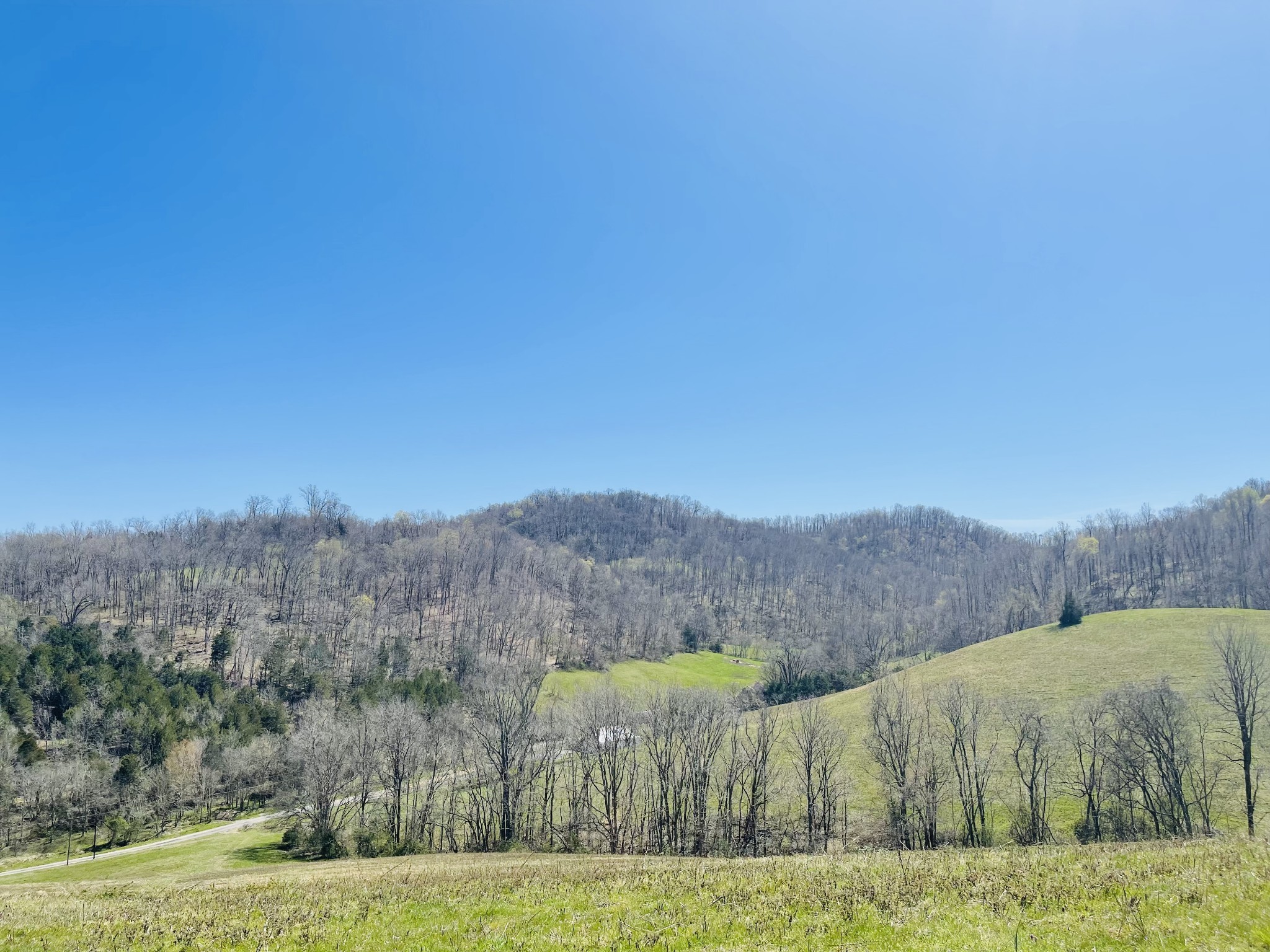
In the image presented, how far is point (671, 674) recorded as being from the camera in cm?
14200

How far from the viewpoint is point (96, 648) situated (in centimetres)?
9825

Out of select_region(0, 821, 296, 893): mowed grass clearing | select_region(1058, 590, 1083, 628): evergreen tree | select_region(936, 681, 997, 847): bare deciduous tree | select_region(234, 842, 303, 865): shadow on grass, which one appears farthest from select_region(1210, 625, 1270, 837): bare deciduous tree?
select_region(234, 842, 303, 865): shadow on grass

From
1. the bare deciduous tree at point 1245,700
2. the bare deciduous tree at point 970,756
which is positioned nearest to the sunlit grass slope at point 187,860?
the bare deciduous tree at point 970,756

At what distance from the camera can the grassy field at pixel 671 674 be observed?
125 m

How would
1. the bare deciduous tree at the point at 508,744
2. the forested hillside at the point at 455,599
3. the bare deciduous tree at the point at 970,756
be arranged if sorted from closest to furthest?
the bare deciduous tree at the point at 970,756
the bare deciduous tree at the point at 508,744
the forested hillside at the point at 455,599

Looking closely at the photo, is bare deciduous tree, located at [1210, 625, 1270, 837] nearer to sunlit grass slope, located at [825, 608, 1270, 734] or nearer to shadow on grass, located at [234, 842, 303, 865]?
sunlit grass slope, located at [825, 608, 1270, 734]

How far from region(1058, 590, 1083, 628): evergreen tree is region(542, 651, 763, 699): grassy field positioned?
57.0 metres

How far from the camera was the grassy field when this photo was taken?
124938 mm

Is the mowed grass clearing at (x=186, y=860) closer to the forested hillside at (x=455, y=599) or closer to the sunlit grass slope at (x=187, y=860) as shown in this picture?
the sunlit grass slope at (x=187, y=860)

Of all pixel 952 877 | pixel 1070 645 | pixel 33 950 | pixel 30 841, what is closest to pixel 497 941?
pixel 33 950

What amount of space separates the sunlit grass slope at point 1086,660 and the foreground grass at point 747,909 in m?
58.9

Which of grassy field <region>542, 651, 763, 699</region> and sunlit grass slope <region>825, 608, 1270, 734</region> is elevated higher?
sunlit grass slope <region>825, 608, 1270, 734</region>

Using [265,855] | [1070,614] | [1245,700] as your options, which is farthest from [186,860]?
[1070,614]

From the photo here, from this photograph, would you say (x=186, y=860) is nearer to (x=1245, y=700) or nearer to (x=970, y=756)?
(x=970, y=756)
